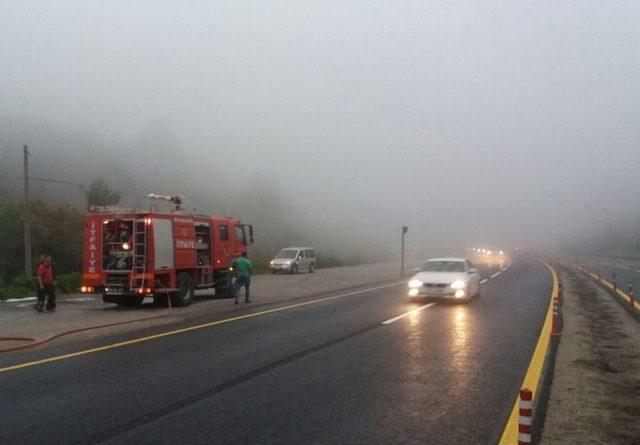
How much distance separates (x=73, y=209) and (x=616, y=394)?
152ft

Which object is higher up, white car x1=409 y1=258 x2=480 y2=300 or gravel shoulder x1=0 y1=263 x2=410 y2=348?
white car x1=409 y1=258 x2=480 y2=300

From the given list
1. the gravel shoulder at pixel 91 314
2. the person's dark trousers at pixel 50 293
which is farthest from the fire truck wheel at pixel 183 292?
the person's dark trousers at pixel 50 293

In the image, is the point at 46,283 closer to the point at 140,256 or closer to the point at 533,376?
the point at 140,256

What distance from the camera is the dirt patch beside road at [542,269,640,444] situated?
5.89 metres

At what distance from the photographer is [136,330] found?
43.5ft

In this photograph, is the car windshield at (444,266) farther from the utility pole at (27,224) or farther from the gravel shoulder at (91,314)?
the utility pole at (27,224)

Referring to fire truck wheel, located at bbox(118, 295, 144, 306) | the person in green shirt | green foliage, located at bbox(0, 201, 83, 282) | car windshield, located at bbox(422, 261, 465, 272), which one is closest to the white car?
car windshield, located at bbox(422, 261, 465, 272)

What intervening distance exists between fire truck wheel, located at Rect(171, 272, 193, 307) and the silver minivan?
2039cm

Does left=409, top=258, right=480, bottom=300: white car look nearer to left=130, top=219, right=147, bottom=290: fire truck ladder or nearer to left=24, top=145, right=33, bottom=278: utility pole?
left=130, top=219, right=147, bottom=290: fire truck ladder

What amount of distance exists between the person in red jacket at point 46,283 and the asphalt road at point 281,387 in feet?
22.2

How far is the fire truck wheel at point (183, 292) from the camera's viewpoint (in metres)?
18.6

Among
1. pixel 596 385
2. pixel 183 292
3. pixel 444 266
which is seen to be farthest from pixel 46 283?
pixel 596 385

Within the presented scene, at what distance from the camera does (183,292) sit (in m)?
18.8

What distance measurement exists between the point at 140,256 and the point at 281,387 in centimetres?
1113
